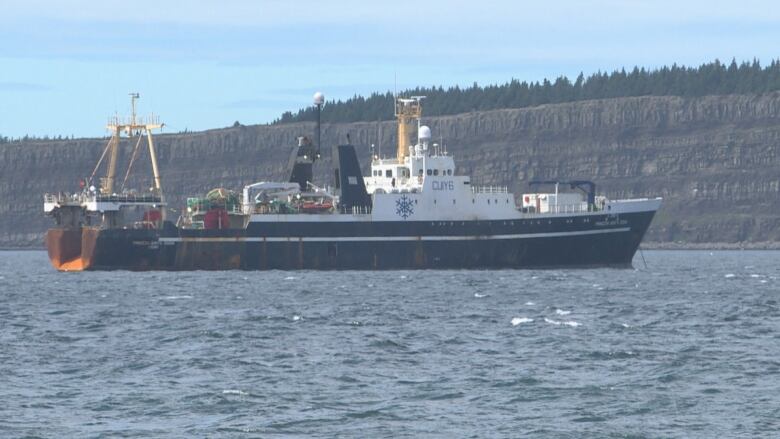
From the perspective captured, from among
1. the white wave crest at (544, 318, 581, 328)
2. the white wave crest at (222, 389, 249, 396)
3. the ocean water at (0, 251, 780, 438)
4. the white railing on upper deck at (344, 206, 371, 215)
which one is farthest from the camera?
the white railing on upper deck at (344, 206, 371, 215)

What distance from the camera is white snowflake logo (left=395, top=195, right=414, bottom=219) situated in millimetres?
85938

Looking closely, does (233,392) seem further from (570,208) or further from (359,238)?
(570,208)

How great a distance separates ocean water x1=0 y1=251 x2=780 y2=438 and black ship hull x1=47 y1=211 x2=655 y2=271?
20.6m

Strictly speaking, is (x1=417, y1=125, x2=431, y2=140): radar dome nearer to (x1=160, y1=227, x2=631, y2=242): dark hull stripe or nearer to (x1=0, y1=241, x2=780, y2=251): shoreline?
(x1=160, y1=227, x2=631, y2=242): dark hull stripe

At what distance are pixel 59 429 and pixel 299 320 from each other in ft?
70.8

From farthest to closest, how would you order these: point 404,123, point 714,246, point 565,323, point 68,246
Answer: point 714,246, point 404,123, point 68,246, point 565,323

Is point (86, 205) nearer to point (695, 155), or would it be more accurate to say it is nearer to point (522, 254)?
point (522, 254)

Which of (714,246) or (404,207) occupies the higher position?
(404,207)

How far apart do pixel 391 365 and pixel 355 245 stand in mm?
48493

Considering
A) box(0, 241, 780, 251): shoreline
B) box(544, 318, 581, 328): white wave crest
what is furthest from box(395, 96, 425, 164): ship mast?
box(0, 241, 780, 251): shoreline

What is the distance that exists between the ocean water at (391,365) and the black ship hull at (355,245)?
20611mm

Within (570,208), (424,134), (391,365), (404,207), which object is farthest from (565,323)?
(424,134)

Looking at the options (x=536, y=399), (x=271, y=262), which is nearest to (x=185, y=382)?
(x=536, y=399)

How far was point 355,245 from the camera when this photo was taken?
3398 inches
